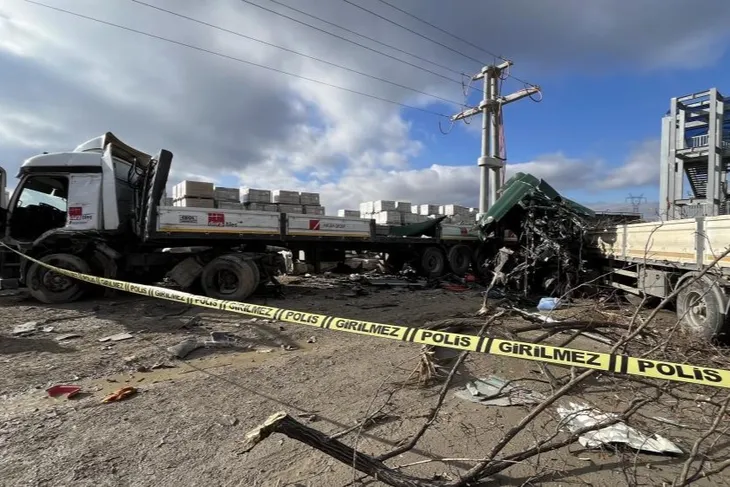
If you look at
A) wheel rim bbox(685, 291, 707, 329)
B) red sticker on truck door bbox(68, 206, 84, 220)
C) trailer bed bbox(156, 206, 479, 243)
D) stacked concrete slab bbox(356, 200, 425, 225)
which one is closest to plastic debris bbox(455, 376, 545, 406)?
wheel rim bbox(685, 291, 707, 329)

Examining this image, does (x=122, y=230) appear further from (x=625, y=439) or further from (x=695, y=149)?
(x=695, y=149)

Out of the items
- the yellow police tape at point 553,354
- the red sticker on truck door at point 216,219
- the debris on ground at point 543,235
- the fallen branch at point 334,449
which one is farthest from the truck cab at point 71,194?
the debris on ground at point 543,235

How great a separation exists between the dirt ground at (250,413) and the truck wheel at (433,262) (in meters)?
7.10

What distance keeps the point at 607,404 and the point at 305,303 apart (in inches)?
228

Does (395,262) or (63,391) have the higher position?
(395,262)

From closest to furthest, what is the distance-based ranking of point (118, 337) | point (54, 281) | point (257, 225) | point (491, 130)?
point (118, 337)
point (54, 281)
point (257, 225)
point (491, 130)

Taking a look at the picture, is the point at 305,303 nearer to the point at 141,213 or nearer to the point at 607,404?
the point at 141,213

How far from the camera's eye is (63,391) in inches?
144

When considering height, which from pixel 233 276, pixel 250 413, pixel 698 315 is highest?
pixel 233 276

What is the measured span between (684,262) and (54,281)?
36.5 feet

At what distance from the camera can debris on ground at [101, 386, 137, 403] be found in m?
3.47

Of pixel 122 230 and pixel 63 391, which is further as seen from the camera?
pixel 122 230

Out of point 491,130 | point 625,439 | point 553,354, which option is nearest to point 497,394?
point 625,439

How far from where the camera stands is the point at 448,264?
42.4 feet
